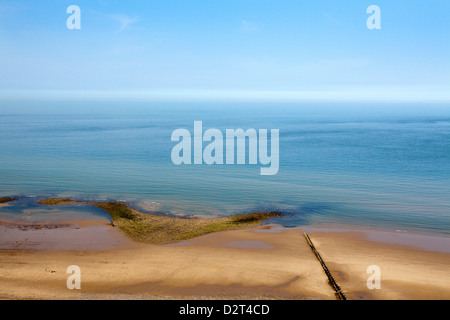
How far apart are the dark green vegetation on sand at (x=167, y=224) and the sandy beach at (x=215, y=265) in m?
0.85

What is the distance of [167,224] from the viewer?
23.1 metres

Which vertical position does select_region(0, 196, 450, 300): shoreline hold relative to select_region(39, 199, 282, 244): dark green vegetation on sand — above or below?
below

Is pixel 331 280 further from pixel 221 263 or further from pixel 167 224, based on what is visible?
pixel 167 224

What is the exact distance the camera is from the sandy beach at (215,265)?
14422mm

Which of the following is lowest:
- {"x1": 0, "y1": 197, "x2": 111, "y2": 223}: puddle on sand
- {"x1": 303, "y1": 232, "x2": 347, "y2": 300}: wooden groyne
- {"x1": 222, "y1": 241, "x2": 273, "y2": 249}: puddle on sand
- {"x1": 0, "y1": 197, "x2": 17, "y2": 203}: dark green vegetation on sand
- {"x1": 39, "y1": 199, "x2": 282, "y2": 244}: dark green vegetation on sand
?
{"x1": 303, "y1": 232, "x2": 347, "y2": 300}: wooden groyne

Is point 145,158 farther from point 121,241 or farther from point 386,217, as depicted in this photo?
point 386,217

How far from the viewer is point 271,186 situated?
34.1 m

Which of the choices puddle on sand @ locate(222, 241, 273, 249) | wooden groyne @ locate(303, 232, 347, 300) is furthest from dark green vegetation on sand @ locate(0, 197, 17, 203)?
wooden groyne @ locate(303, 232, 347, 300)

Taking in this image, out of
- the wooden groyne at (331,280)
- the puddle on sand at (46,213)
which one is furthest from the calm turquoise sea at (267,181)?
the wooden groyne at (331,280)

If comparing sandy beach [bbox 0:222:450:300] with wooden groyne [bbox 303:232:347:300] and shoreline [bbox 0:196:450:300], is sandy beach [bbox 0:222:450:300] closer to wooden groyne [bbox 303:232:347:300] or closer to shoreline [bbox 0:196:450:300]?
shoreline [bbox 0:196:450:300]

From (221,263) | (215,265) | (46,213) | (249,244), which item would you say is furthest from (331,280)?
(46,213)

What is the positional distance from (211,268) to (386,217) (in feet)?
49.4

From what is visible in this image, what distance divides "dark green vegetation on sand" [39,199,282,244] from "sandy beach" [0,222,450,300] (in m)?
0.85

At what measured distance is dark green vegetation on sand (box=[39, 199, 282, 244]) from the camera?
21153 mm
